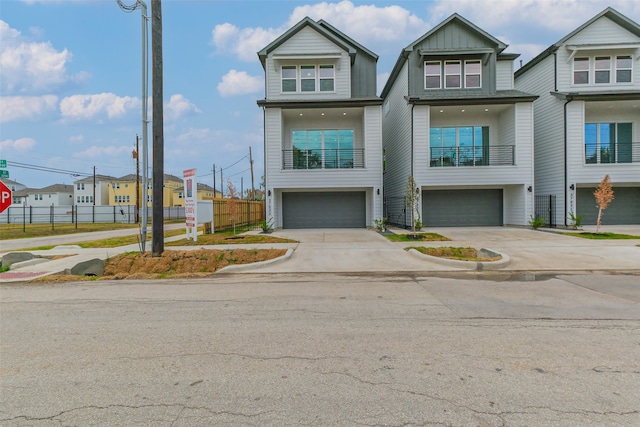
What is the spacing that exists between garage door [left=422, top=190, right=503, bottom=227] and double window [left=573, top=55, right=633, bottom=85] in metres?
7.96

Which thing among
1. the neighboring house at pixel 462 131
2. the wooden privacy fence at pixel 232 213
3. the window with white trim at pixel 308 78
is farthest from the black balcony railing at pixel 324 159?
the wooden privacy fence at pixel 232 213

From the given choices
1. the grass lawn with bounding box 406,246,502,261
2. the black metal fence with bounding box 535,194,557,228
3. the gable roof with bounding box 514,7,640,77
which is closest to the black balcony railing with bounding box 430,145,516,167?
the black metal fence with bounding box 535,194,557,228

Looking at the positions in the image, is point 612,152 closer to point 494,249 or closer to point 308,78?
point 494,249

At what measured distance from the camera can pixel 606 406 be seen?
114 inches

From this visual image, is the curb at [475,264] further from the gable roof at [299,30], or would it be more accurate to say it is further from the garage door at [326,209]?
the gable roof at [299,30]

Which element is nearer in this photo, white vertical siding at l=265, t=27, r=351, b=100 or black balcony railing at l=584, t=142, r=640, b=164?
black balcony railing at l=584, t=142, r=640, b=164

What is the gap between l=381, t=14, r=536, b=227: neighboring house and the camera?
63.2ft

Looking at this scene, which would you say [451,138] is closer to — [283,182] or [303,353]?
[283,182]

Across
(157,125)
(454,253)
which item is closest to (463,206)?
(454,253)

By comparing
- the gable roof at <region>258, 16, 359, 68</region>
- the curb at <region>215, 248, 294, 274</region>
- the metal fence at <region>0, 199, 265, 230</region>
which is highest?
the gable roof at <region>258, 16, 359, 68</region>

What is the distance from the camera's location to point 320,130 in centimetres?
2191

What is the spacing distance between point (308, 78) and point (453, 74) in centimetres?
858

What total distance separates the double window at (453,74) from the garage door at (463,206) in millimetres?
6293

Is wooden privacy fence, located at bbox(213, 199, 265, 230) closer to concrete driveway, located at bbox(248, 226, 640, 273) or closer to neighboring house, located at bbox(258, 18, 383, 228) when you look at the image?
neighboring house, located at bbox(258, 18, 383, 228)
